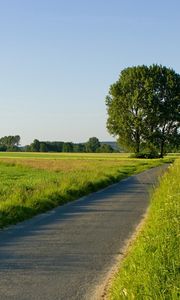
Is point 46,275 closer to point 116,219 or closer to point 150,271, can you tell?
point 150,271

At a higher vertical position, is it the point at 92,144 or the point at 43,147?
the point at 92,144

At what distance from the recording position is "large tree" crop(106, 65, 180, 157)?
8312 centimetres

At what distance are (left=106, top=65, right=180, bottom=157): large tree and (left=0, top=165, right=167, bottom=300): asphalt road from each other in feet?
218

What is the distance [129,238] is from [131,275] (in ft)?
15.0

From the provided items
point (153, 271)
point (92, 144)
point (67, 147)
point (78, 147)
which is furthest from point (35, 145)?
point (153, 271)

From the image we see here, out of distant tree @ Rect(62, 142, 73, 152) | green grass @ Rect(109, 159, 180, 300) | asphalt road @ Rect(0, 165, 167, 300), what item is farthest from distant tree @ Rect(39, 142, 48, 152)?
green grass @ Rect(109, 159, 180, 300)

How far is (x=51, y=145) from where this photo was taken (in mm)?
162875

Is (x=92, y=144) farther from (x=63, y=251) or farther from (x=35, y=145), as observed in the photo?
(x=63, y=251)

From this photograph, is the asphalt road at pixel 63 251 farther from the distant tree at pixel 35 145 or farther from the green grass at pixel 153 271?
the distant tree at pixel 35 145

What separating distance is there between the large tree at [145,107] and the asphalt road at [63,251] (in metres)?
66.5

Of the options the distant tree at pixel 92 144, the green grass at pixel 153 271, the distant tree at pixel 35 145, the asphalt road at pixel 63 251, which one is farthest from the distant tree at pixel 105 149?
the green grass at pixel 153 271

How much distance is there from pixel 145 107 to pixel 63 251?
A: 74461 millimetres

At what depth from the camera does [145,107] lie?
8319 cm

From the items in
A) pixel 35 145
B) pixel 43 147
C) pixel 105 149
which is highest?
pixel 35 145
